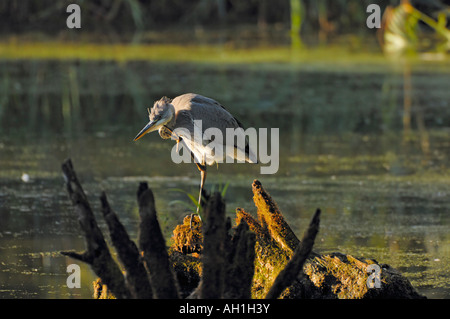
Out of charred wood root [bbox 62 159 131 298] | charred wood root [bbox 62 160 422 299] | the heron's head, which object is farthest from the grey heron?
charred wood root [bbox 62 159 131 298]

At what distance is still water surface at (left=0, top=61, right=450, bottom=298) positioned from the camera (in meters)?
5.79

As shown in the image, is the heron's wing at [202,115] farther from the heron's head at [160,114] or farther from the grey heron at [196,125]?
the heron's head at [160,114]

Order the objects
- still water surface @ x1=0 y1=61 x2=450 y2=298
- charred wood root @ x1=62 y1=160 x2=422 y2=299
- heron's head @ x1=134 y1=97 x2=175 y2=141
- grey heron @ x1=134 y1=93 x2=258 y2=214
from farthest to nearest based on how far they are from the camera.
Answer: still water surface @ x1=0 y1=61 x2=450 y2=298, grey heron @ x1=134 y1=93 x2=258 y2=214, heron's head @ x1=134 y1=97 x2=175 y2=141, charred wood root @ x1=62 y1=160 x2=422 y2=299

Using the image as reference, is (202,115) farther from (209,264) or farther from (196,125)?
(209,264)

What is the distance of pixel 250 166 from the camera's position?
26.9 feet

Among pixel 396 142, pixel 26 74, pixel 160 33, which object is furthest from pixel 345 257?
pixel 160 33

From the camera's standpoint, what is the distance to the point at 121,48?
16.5 m

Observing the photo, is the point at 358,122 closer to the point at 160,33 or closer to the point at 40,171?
the point at 40,171

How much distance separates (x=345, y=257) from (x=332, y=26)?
15.5 m

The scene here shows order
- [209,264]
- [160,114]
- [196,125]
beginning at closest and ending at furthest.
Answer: [209,264] < [160,114] < [196,125]

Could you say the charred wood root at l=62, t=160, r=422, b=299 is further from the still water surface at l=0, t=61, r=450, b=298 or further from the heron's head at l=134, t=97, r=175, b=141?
the heron's head at l=134, t=97, r=175, b=141

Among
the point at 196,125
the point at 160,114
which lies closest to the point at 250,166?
the point at 196,125

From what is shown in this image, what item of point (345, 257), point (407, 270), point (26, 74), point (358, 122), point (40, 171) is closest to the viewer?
point (345, 257)

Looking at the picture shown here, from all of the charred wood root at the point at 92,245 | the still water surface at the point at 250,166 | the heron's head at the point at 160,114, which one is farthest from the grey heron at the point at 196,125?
the charred wood root at the point at 92,245
